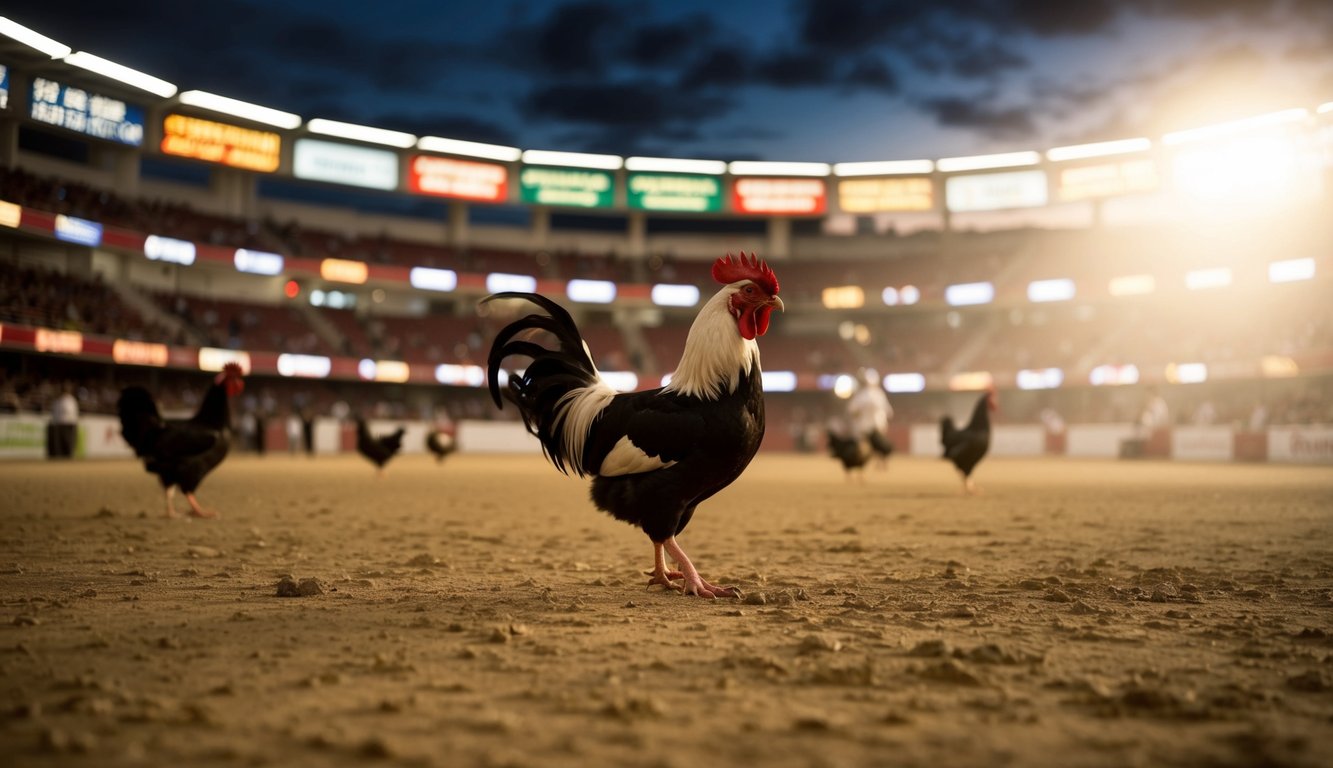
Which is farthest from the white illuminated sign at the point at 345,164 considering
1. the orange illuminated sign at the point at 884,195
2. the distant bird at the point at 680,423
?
the distant bird at the point at 680,423

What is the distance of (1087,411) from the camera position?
50.7 metres

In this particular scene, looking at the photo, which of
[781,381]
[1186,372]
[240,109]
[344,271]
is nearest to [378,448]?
[344,271]

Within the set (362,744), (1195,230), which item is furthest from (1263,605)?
(1195,230)

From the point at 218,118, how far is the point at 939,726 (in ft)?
164

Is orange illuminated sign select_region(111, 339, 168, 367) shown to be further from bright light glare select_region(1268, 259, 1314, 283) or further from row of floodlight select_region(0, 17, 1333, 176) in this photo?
bright light glare select_region(1268, 259, 1314, 283)

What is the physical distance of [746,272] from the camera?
596cm

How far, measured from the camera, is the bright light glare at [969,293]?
53281 mm

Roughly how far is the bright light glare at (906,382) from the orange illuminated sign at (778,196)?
11182 millimetres

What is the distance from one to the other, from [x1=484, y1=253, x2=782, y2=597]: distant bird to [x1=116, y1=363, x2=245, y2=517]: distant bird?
6199mm

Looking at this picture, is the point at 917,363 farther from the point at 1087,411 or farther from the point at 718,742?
the point at 718,742

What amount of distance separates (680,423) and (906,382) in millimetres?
50395

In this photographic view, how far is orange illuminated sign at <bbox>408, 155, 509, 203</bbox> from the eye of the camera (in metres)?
51.6

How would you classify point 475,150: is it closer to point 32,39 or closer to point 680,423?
point 32,39

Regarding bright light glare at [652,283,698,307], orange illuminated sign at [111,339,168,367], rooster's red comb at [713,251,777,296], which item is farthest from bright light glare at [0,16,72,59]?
rooster's red comb at [713,251,777,296]
